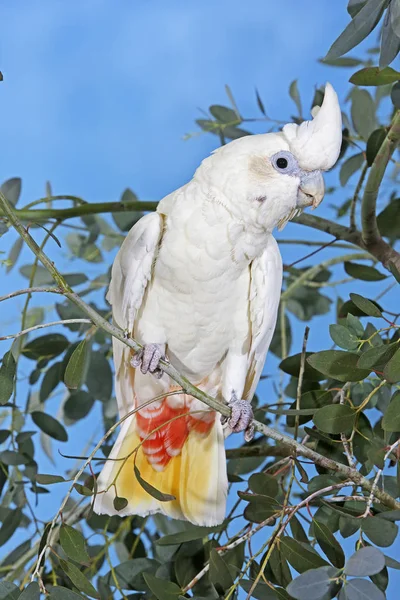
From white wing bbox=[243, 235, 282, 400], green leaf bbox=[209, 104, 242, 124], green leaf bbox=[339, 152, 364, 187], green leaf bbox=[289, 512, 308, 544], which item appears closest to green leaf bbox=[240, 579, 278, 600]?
green leaf bbox=[289, 512, 308, 544]

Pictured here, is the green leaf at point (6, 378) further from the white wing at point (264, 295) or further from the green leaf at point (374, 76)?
the green leaf at point (374, 76)

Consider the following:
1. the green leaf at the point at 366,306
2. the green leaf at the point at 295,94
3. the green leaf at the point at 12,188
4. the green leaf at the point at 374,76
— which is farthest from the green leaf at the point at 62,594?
the green leaf at the point at 295,94

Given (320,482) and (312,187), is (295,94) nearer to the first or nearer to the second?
(312,187)

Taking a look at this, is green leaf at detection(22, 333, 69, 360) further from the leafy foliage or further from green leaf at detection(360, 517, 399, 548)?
green leaf at detection(360, 517, 399, 548)

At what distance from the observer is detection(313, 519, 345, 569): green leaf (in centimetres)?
85

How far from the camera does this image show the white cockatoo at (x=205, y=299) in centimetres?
108

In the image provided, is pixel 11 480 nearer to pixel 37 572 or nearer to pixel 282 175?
pixel 37 572

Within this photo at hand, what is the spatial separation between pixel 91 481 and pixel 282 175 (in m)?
0.52

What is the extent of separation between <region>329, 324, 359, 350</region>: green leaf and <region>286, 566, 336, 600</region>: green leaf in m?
0.32

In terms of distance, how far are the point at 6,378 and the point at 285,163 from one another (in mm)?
489

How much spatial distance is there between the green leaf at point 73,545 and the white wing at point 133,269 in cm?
41

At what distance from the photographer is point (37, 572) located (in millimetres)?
797

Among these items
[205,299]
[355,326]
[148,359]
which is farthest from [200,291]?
[355,326]

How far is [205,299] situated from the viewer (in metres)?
1.18
